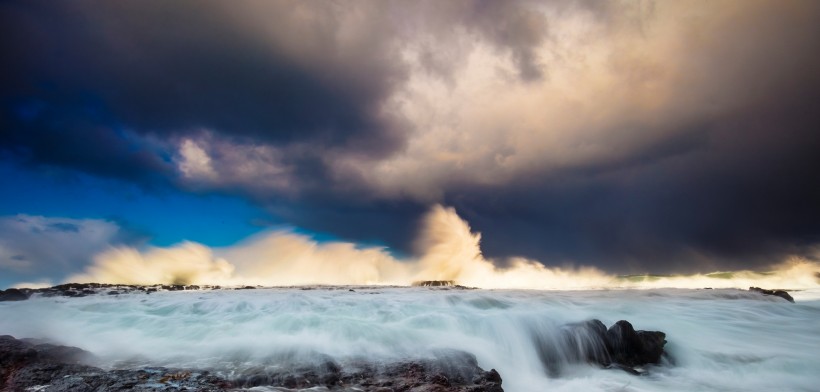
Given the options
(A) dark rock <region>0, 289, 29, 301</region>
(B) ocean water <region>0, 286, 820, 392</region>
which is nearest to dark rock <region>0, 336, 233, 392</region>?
(B) ocean water <region>0, 286, 820, 392</region>

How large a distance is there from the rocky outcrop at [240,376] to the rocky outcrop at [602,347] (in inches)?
121

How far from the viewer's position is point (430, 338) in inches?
320

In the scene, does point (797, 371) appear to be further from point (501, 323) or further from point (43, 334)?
point (43, 334)

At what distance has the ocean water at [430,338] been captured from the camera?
6.80 meters

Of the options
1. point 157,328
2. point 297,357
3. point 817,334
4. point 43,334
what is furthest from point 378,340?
point 817,334

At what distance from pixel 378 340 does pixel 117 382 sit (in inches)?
175

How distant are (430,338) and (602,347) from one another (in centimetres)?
375

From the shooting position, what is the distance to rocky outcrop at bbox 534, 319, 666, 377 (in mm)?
7832

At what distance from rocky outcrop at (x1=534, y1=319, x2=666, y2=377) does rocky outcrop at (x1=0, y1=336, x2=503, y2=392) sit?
121 inches

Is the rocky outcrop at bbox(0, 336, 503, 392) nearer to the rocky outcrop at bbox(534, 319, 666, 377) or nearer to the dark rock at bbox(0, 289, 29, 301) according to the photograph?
the rocky outcrop at bbox(534, 319, 666, 377)

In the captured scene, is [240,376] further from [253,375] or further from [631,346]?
[631,346]

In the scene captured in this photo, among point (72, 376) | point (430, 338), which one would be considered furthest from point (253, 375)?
point (430, 338)

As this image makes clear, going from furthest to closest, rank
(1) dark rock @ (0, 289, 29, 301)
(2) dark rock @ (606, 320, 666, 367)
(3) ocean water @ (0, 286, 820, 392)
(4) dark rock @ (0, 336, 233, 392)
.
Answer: (1) dark rock @ (0, 289, 29, 301) → (2) dark rock @ (606, 320, 666, 367) → (3) ocean water @ (0, 286, 820, 392) → (4) dark rock @ (0, 336, 233, 392)

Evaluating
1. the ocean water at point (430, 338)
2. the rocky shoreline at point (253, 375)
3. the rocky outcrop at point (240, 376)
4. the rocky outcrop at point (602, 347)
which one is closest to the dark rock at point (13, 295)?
the ocean water at point (430, 338)
